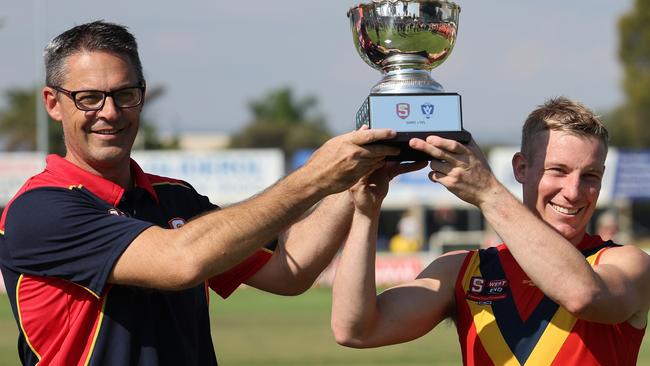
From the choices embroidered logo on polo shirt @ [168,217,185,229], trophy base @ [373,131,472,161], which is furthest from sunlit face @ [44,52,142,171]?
trophy base @ [373,131,472,161]

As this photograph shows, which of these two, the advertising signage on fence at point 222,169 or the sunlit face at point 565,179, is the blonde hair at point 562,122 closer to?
the sunlit face at point 565,179

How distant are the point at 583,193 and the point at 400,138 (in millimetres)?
753

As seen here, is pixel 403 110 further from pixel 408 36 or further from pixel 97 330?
pixel 97 330

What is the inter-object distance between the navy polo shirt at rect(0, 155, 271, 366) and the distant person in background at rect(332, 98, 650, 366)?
27.2 inches

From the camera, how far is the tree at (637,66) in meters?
73.5

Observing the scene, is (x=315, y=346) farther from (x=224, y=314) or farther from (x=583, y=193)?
(x=583, y=193)

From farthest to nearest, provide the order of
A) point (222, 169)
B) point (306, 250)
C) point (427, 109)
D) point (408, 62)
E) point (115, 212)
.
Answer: point (222, 169) → point (306, 250) → point (408, 62) → point (115, 212) → point (427, 109)

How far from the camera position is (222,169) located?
114ft

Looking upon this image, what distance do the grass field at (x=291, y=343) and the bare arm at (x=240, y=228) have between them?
29.6 feet

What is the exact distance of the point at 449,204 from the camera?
41.1m

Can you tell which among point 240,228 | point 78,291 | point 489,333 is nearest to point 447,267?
point 489,333

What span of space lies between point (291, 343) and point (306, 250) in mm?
10697

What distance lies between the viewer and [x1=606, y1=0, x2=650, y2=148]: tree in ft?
241

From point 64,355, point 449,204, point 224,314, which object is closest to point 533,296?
point 64,355
